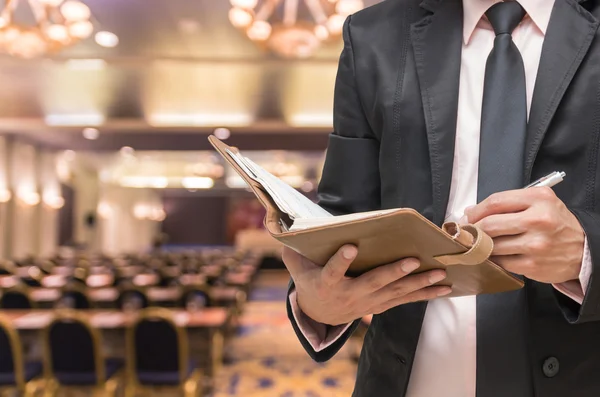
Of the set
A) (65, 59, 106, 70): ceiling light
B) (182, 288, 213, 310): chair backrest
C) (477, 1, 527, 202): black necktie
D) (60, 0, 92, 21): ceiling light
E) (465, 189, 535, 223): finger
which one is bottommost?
(182, 288, 213, 310): chair backrest

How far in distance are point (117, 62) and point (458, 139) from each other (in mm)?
8385

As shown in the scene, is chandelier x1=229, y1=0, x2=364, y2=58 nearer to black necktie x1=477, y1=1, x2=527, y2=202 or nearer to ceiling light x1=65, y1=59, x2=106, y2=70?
ceiling light x1=65, y1=59, x2=106, y2=70

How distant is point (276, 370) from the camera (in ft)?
19.9

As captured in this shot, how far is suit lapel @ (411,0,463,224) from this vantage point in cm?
92

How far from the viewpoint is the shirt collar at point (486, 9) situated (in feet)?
3.08

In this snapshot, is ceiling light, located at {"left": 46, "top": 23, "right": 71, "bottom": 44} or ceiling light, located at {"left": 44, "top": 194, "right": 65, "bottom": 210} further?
ceiling light, located at {"left": 44, "top": 194, "right": 65, "bottom": 210}

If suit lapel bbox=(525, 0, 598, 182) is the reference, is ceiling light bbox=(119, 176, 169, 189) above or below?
above

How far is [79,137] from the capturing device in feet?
48.5

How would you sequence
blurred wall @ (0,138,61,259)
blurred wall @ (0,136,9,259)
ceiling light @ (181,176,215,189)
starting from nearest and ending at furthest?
blurred wall @ (0,136,9,259) → blurred wall @ (0,138,61,259) → ceiling light @ (181,176,215,189)

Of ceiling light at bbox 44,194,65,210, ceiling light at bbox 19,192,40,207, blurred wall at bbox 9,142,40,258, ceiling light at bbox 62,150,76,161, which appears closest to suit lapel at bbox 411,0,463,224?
blurred wall at bbox 9,142,40,258

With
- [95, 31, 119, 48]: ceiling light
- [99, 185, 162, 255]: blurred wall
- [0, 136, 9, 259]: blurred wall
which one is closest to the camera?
[95, 31, 119, 48]: ceiling light

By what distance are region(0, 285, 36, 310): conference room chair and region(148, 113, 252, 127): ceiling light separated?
7.31 m

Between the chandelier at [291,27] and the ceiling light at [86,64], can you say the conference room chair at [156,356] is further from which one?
→ the ceiling light at [86,64]

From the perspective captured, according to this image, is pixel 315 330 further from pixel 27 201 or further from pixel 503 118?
pixel 27 201
